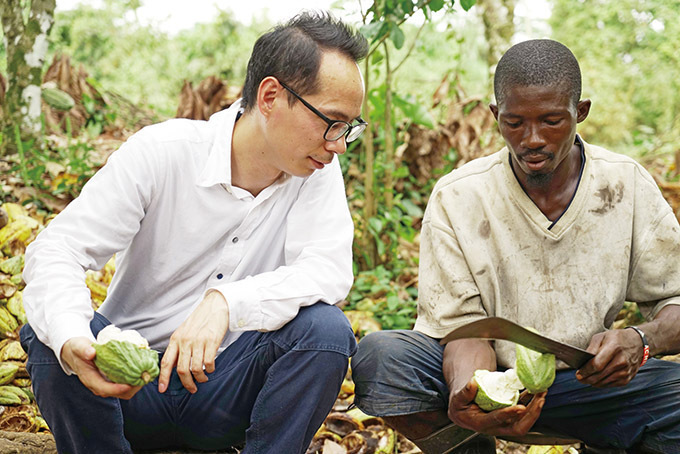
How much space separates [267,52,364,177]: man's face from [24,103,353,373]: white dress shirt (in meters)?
0.17

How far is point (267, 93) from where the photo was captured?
7.48 feet

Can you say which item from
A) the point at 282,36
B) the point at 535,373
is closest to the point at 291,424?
the point at 535,373

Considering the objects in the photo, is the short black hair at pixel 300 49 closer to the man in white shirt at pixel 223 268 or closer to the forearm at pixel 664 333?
the man in white shirt at pixel 223 268

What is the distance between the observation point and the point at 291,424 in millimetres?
2053

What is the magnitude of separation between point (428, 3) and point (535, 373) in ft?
7.14

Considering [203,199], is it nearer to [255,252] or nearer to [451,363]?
[255,252]

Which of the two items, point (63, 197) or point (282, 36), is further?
point (63, 197)

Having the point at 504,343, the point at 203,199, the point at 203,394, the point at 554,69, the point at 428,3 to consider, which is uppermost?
the point at 428,3

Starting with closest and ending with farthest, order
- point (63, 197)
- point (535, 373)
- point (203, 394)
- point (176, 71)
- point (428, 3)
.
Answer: point (535, 373), point (203, 394), point (428, 3), point (63, 197), point (176, 71)

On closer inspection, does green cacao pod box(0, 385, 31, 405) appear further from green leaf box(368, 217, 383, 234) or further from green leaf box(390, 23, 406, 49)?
green leaf box(390, 23, 406, 49)

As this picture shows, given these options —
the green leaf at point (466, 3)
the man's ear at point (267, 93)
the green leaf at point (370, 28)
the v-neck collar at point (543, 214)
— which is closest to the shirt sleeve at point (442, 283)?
the v-neck collar at point (543, 214)

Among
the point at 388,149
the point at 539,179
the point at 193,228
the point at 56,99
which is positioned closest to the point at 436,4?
the point at 388,149

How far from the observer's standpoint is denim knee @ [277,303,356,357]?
2.05 m

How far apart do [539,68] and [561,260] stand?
0.65m
